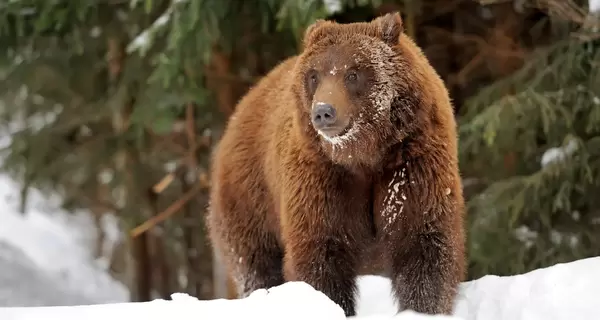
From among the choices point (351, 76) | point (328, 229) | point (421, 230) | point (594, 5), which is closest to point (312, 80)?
point (351, 76)

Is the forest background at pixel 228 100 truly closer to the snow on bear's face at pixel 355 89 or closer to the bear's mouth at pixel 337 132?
the snow on bear's face at pixel 355 89

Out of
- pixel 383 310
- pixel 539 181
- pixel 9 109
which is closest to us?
pixel 383 310

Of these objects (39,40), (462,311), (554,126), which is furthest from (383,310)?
(39,40)

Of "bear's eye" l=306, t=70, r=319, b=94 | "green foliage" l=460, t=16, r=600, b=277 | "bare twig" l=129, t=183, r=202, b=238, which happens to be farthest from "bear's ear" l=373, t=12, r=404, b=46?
"bare twig" l=129, t=183, r=202, b=238

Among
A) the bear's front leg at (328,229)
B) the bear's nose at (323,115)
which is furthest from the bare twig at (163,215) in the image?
the bear's nose at (323,115)

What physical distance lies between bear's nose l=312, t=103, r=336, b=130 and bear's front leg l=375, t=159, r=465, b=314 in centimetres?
61

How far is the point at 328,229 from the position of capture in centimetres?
457

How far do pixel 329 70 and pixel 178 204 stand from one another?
6.32 m

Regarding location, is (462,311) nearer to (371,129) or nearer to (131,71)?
(371,129)

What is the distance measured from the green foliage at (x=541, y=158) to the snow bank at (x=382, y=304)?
4.85 ft

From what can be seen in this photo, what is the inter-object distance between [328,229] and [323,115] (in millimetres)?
765

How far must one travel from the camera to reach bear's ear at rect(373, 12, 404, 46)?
4500 mm

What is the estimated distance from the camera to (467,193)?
343 inches

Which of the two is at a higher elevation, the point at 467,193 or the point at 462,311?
the point at 462,311
